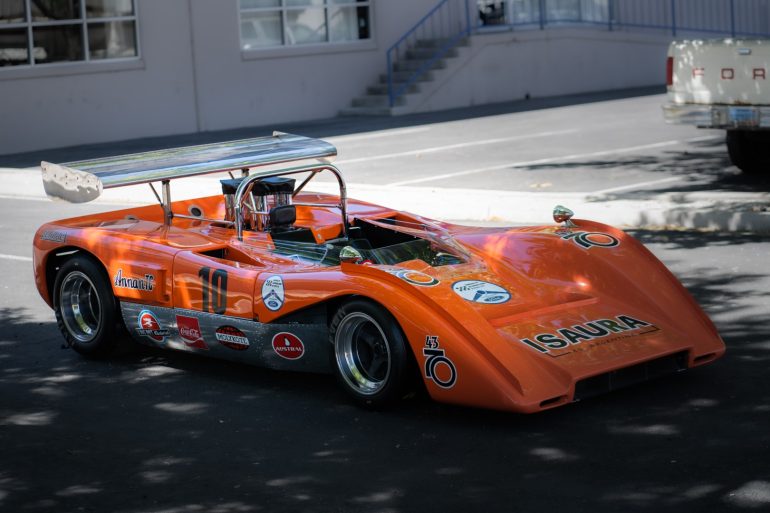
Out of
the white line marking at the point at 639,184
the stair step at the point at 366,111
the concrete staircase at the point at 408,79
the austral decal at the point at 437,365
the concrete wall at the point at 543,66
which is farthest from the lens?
the concrete wall at the point at 543,66

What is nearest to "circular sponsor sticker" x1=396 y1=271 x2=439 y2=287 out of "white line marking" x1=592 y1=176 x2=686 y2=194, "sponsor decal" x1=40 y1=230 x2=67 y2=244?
"sponsor decal" x1=40 y1=230 x2=67 y2=244

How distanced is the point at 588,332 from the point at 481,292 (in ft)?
2.05

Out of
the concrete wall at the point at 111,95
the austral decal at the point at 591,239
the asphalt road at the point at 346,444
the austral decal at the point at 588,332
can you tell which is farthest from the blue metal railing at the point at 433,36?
the austral decal at the point at 588,332

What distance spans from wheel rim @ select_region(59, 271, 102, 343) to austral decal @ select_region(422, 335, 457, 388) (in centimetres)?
280

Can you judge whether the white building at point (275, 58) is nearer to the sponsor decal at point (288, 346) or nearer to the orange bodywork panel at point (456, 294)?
the orange bodywork panel at point (456, 294)

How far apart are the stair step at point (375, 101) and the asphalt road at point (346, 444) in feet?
59.4

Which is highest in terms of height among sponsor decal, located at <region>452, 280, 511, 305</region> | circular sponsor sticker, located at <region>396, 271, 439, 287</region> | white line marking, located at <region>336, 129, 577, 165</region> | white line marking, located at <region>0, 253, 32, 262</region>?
white line marking, located at <region>336, 129, 577, 165</region>

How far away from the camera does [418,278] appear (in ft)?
20.9

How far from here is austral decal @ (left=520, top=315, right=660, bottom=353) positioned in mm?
6176

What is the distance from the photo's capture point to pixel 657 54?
2945 cm

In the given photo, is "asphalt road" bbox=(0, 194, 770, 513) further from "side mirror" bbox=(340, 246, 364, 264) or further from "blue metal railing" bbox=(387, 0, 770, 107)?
"blue metal railing" bbox=(387, 0, 770, 107)

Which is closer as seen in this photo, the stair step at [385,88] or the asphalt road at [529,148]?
the asphalt road at [529,148]

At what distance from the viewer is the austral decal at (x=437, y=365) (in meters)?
6.00

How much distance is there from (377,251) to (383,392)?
1188mm
